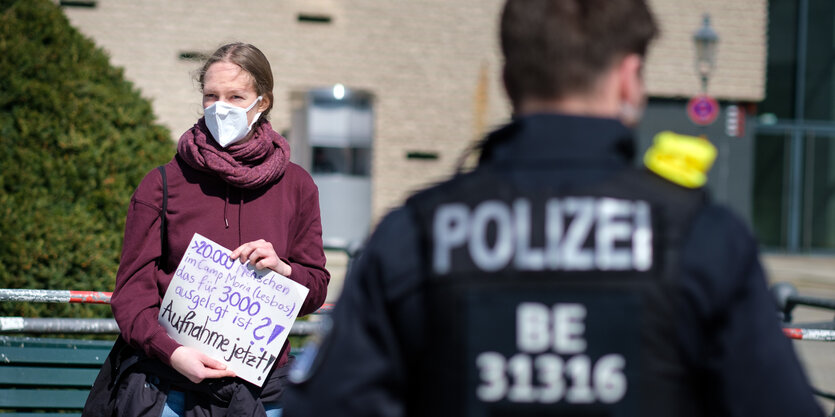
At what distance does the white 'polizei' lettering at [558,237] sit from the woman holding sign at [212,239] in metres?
1.11

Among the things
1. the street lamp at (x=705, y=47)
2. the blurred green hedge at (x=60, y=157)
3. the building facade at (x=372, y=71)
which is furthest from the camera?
the street lamp at (x=705, y=47)

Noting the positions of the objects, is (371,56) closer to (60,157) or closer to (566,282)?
(60,157)

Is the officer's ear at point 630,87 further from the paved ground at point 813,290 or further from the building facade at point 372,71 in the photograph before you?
the building facade at point 372,71

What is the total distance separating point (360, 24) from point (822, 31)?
11.1 metres

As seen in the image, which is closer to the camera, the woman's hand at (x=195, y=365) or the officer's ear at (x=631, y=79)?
the officer's ear at (x=631, y=79)

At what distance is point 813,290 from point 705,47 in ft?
14.7

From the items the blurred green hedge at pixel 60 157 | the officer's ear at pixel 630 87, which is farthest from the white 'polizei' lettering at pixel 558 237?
the blurred green hedge at pixel 60 157

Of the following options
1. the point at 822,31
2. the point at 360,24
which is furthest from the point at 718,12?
the point at 360,24

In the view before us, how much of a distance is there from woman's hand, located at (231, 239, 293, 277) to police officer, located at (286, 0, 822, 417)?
98cm

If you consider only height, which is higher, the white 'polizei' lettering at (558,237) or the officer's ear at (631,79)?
the officer's ear at (631,79)

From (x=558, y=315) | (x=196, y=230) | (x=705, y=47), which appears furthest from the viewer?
(x=705, y=47)

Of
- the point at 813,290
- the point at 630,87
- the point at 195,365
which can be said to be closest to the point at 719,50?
the point at 813,290

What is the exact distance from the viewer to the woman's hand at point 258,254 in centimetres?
226

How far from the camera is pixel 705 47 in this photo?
15016mm
